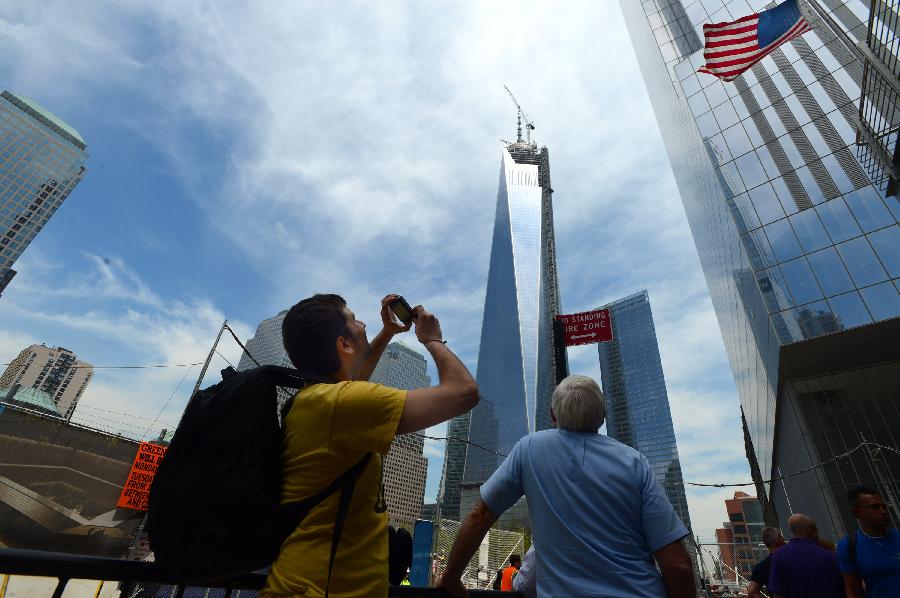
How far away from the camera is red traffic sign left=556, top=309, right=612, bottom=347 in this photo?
26.6 feet

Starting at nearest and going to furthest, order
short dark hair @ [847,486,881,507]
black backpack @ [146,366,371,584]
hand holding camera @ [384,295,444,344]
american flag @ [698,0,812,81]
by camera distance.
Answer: black backpack @ [146,366,371,584] → hand holding camera @ [384,295,444,344] → short dark hair @ [847,486,881,507] → american flag @ [698,0,812,81]

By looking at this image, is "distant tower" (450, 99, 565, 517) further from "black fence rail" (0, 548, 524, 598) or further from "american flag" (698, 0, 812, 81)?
"black fence rail" (0, 548, 524, 598)

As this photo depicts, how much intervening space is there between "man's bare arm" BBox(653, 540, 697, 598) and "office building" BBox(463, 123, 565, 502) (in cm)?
9374

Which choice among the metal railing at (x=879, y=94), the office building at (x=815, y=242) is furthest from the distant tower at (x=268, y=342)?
the metal railing at (x=879, y=94)

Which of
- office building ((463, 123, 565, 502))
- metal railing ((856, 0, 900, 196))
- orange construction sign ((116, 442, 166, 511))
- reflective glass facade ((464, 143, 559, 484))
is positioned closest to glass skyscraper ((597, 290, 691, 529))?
reflective glass facade ((464, 143, 559, 484))

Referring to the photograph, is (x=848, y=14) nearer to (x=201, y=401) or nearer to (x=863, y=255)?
(x=863, y=255)

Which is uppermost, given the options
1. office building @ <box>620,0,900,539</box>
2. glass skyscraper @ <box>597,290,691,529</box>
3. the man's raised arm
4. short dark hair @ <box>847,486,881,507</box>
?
glass skyscraper @ <box>597,290,691,529</box>

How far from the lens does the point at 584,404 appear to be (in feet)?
7.67

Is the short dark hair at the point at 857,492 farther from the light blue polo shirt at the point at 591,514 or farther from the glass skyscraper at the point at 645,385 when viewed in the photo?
the glass skyscraper at the point at 645,385

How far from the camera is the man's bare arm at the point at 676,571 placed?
183cm

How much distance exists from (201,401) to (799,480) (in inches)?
1006

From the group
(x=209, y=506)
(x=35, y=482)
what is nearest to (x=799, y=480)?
(x=209, y=506)

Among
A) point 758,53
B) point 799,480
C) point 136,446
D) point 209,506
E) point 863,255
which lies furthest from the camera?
point 136,446

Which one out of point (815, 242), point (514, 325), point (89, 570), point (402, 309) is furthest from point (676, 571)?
point (514, 325)
